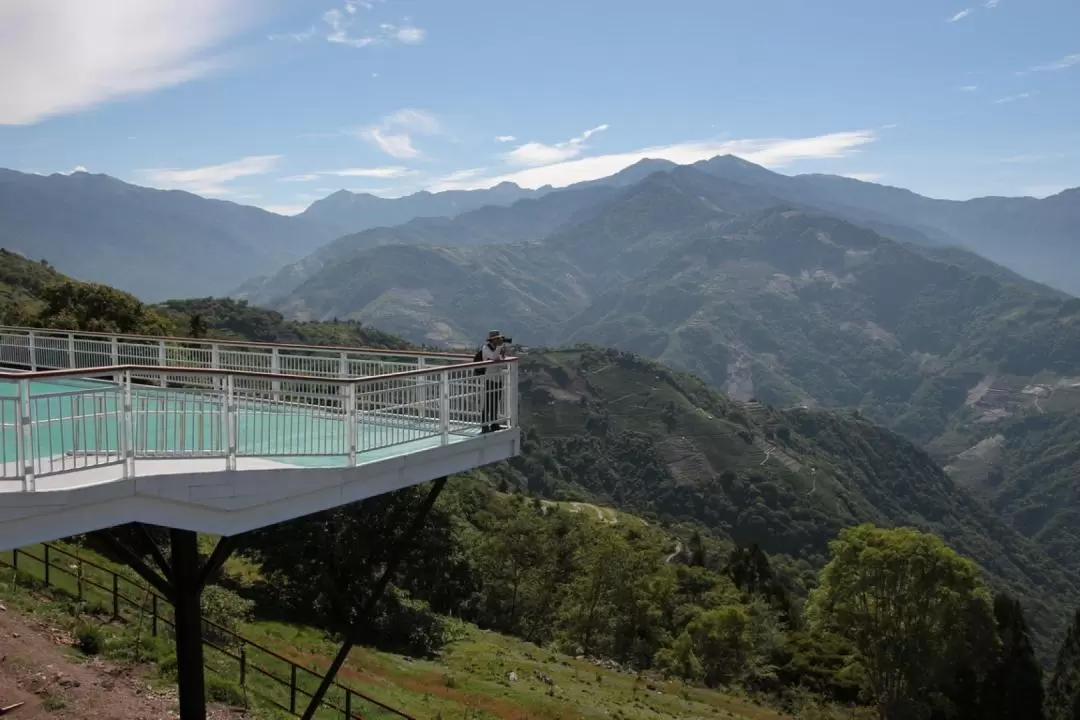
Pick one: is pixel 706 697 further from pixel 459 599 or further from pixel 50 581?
pixel 50 581

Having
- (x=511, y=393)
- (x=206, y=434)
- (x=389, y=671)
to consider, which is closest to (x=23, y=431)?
(x=206, y=434)

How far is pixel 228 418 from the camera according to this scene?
9.17 metres

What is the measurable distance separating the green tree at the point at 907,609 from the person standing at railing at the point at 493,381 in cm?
3968

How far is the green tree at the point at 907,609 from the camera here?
46.2 m

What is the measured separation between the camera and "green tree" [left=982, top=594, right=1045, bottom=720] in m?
51.3

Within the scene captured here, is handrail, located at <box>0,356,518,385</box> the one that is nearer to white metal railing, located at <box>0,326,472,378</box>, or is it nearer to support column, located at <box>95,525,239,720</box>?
white metal railing, located at <box>0,326,472,378</box>

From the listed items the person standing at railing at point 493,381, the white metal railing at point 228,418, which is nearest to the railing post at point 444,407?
the white metal railing at point 228,418

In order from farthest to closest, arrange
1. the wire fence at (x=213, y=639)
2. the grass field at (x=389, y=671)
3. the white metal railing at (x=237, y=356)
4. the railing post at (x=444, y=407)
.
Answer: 1. the wire fence at (x=213, y=639)
2. the grass field at (x=389, y=671)
3. the white metal railing at (x=237, y=356)
4. the railing post at (x=444, y=407)

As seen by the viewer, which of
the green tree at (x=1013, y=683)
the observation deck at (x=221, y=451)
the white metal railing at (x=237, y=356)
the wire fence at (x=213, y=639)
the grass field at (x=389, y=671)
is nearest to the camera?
the observation deck at (x=221, y=451)

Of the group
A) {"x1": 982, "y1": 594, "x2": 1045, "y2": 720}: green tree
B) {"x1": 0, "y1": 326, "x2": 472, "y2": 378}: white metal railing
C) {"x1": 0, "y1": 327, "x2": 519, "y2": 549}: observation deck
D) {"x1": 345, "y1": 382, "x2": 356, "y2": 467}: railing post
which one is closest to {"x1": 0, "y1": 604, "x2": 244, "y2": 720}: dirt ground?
{"x1": 0, "y1": 327, "x2": 519, "y2": 549}: observation deck

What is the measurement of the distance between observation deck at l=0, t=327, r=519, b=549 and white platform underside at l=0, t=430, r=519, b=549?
0.01 metres

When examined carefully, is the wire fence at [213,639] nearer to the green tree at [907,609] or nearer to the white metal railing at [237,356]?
the white metal railing at [237,356]

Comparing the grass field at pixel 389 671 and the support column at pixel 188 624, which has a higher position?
the support column at pixel 188 624

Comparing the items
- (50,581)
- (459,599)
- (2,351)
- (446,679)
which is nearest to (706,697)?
(459,599)
